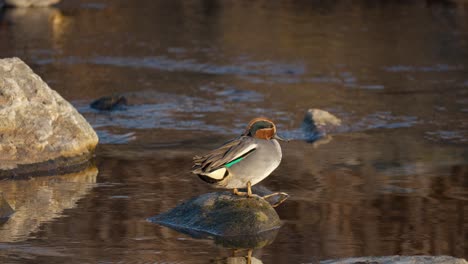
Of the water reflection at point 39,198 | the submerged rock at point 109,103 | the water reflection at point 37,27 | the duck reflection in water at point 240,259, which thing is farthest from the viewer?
the water reflection at point 37,27

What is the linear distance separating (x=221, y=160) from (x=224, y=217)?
0.42 meters

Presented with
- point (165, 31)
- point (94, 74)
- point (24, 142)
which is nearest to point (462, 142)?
point (24, 142)

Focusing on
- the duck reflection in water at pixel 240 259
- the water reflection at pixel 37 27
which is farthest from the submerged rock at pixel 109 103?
the duck reflection in water at pixel 240 259

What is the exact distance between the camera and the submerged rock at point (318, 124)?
1209 centimetres

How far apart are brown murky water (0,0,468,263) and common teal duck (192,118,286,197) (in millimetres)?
462

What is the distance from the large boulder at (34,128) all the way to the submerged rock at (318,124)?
8.27 feet

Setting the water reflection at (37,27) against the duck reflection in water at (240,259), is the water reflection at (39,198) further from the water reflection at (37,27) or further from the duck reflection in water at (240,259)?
the water reflection at (37,27)

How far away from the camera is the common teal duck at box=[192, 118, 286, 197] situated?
796 cm

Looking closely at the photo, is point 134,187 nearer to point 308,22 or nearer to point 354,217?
point 354,217

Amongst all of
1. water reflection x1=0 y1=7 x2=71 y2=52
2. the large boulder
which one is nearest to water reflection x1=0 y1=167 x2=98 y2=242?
the large boulder

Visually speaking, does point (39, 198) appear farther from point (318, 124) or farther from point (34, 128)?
point (318, 124)

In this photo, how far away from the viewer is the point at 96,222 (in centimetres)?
835

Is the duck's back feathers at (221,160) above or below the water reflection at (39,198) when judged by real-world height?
above

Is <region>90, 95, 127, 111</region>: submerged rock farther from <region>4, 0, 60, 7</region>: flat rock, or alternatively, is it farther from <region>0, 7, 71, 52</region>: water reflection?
<region>4, 0, 60, 7</region>: flat rock
